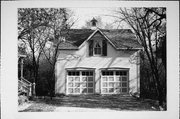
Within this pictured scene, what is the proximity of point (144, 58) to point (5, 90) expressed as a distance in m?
2.88

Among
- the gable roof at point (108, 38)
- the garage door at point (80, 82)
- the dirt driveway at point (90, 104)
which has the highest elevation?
the gable roof at point (108, 38)

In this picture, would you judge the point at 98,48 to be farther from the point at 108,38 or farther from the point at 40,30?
the point at 40,30

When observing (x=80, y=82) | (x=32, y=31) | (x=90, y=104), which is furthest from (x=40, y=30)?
(x=90, y=104)

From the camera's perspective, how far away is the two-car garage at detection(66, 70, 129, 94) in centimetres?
629

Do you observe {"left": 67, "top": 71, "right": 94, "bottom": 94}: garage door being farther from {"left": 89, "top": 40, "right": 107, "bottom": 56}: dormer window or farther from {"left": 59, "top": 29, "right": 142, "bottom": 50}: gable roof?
{"left": 59, "top": 29, "right": 142, "bottom": 50}: gable roof

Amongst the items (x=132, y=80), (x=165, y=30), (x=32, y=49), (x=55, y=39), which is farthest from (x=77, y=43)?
(x=165, y=30)

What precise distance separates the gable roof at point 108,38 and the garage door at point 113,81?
557 millimetres

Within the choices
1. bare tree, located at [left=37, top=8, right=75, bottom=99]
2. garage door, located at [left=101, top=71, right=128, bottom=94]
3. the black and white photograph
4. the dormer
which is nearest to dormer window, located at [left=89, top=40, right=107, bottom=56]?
the black and white photograph

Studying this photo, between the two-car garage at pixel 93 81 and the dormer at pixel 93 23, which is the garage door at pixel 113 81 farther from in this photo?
the dormer at pixel 93 23

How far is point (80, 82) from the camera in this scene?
6352 mm

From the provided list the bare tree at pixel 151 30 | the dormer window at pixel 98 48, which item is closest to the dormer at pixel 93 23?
the dormer window at pixel 98 48

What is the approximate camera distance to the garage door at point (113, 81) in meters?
6.30

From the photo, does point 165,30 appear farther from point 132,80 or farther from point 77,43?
point 77,43

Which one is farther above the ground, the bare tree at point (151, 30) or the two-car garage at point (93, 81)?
the bare tree at point (151, 30)
